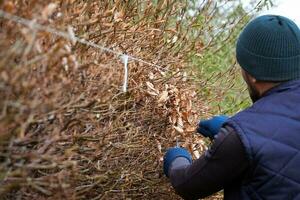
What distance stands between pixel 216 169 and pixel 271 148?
218mm

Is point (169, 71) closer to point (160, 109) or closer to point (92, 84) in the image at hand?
point (160, 109)

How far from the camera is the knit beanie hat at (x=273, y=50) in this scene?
2.32 m

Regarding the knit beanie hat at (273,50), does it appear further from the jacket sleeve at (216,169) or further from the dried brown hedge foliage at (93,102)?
the dried brown hedge foliage at (93,102)

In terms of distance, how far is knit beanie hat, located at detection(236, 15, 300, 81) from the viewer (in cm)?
232

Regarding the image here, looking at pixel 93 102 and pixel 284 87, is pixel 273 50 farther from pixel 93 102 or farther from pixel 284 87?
pixel 93 102

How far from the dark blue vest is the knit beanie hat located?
130mm

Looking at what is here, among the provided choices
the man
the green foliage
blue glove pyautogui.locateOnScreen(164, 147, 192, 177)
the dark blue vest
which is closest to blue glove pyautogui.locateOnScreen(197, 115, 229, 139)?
blue glove pyautogui.locateOnScreen(164, 147, 192, 177)

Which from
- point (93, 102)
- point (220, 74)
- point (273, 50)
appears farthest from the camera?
point (220, 74)

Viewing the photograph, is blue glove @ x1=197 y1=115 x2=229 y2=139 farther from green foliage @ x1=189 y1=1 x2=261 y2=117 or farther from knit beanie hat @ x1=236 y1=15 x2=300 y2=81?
green foliage @ x1=189 y1=1 x2=261 y2=117

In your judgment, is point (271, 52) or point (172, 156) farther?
point (172, 156)

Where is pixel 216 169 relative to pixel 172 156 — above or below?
above

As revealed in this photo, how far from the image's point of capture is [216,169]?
7.32 feet

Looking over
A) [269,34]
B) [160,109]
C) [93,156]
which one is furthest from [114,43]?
[269,34]

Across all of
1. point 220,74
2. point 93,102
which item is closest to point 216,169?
point 93,102
